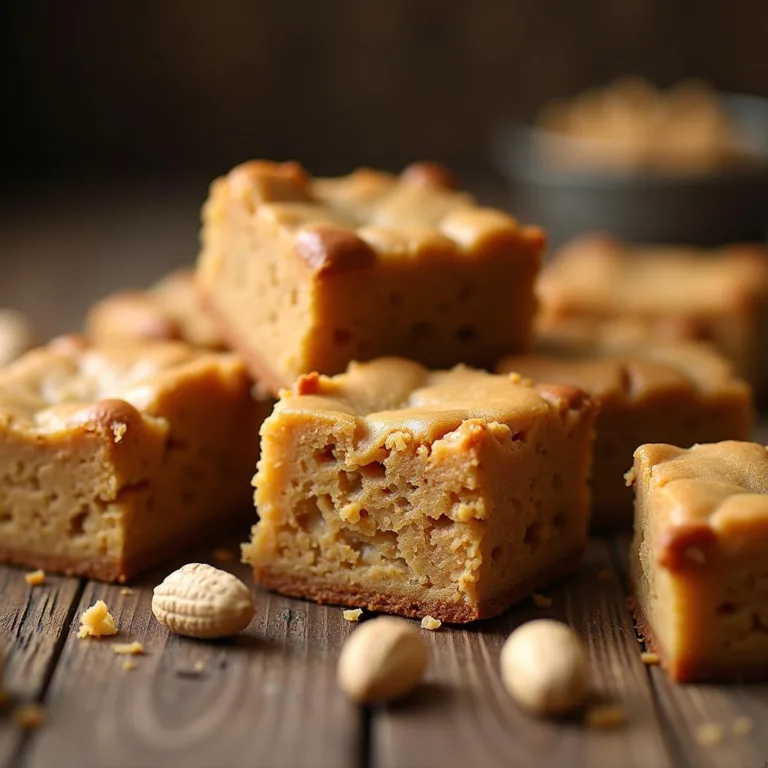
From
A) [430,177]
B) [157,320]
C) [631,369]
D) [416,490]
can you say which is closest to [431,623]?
[416,490]

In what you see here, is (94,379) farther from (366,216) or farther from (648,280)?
(648,280)

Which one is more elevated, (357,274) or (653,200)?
(653,200)

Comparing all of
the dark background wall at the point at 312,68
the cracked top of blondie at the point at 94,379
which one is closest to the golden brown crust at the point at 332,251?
the cracked top of blondie at the point at 94,379

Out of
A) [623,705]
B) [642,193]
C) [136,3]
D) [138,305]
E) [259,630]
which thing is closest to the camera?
[623,705]

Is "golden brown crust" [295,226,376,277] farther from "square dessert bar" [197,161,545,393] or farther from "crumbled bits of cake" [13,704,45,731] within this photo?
"crumbled bits of cake" [13,704,45,731]

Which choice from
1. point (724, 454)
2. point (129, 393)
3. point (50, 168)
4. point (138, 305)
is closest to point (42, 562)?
point (129, 393)

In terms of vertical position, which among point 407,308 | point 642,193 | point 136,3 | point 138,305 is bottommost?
point 407,308

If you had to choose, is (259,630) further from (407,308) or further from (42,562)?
(407,308)
